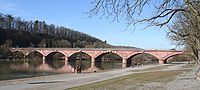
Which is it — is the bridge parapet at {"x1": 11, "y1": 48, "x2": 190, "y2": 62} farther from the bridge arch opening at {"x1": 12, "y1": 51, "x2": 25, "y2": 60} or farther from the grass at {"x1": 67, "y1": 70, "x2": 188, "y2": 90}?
the grass at {"x1": 67, "y1": 70, "x2": 188, "y2": 90}

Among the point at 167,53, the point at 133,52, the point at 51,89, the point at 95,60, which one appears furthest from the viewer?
the point at 95,60

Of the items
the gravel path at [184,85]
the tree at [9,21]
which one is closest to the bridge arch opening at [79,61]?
the tree at [9,21]

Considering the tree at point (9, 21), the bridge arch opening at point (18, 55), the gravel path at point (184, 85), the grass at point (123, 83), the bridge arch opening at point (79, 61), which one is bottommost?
the gravel path at point (184, 85)

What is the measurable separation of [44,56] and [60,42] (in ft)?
173

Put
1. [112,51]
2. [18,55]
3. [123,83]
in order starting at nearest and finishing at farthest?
[123,83], [112,51], [18,55]

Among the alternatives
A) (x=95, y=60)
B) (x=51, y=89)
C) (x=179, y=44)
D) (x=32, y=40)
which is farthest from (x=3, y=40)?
(x=51, y=89)

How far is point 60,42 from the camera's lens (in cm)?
19612

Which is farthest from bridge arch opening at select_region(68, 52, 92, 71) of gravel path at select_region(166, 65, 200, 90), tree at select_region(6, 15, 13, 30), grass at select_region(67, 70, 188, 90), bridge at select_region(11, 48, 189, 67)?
gravel path at select_region(166, 65, 200, 90)

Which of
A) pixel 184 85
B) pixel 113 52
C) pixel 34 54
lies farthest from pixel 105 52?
pixel 184 85

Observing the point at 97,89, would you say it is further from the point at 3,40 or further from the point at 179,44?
the point at 3,40

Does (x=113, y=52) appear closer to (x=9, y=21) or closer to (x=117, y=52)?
(x=117, y=52)

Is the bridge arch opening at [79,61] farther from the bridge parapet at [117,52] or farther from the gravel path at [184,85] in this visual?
the gravel path at [184,85]

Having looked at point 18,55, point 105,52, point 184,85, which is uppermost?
point 105,52

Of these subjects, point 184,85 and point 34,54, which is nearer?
point 184,85
